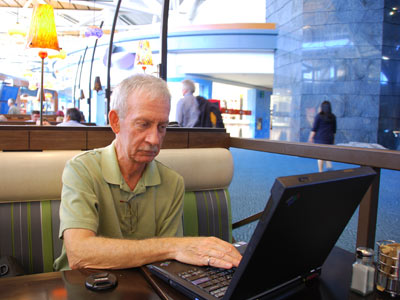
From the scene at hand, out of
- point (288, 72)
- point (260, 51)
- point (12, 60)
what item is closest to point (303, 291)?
point (288, 72)

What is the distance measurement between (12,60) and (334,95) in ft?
87.0

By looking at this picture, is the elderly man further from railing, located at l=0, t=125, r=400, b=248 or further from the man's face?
railing, located at l=0, t=125, r=400, b=248

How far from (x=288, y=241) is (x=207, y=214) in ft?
3.98

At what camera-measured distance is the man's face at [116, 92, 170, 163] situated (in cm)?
128

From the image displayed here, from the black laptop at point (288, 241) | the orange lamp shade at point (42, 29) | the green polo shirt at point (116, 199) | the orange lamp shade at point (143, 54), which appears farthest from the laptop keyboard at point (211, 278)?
the orange lamp shade at point (143, 54)

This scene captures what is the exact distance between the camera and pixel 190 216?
183 cm

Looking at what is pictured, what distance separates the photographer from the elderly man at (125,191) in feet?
3.57

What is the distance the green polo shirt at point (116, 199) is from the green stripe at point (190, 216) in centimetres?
36

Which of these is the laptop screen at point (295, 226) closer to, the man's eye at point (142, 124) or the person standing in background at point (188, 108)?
the man's eye at point (142, 124)

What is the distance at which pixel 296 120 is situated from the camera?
432 inches

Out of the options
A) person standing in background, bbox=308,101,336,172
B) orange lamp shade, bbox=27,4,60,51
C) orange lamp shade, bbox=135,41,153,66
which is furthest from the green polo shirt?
person standing in background, bbox=308,101,336,172

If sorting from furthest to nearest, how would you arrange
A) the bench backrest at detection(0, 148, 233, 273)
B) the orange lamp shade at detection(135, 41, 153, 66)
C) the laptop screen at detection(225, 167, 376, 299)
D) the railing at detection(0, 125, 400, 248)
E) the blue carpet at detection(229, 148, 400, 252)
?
the orange lamp shade at detection(135, 41, 153, 66) → the blue carpet at detection(229, 148, 400, 252) → the bench backrest at detection(0, 148, 233, 273) → the railing at detection(0, 125, 400, 248) → the laptop screen at detection(225, 167, 376, 299)

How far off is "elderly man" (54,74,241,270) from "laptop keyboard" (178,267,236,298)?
0.14 m

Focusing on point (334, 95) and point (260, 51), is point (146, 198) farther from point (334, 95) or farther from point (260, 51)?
point (260, 51)
